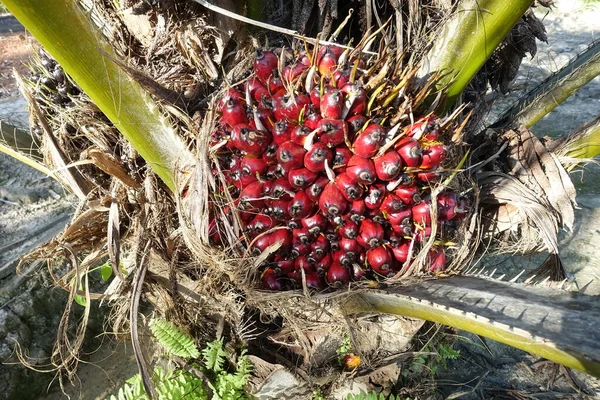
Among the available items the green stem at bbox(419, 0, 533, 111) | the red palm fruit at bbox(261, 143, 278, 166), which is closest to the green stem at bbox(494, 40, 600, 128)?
the green stem at bbox(419, 0, 533, 111)

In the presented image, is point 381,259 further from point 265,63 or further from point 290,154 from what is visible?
point 265,63

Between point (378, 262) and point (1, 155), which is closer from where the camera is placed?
point (378, 262)

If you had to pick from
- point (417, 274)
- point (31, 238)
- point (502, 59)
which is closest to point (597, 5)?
point (502, 59)

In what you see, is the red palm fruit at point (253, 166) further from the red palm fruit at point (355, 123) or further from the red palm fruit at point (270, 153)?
the red palm fruit at point (355, 123)

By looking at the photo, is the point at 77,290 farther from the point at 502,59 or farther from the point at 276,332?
the point at 502,59

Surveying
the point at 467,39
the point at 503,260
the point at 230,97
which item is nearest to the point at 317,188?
the point at 230,97

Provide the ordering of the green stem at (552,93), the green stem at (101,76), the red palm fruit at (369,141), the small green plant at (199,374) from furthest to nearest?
1. the green stem at (552,93)
2. the small green plant at (199,374)
3. the red palm fruit at (369,141)
4. the green stem at (101,76)

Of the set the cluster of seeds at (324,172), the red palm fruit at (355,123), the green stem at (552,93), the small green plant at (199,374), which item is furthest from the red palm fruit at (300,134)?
the green stem at (552,93)

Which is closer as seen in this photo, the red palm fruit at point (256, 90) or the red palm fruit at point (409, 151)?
the red palm fruit at point (409, 151)
